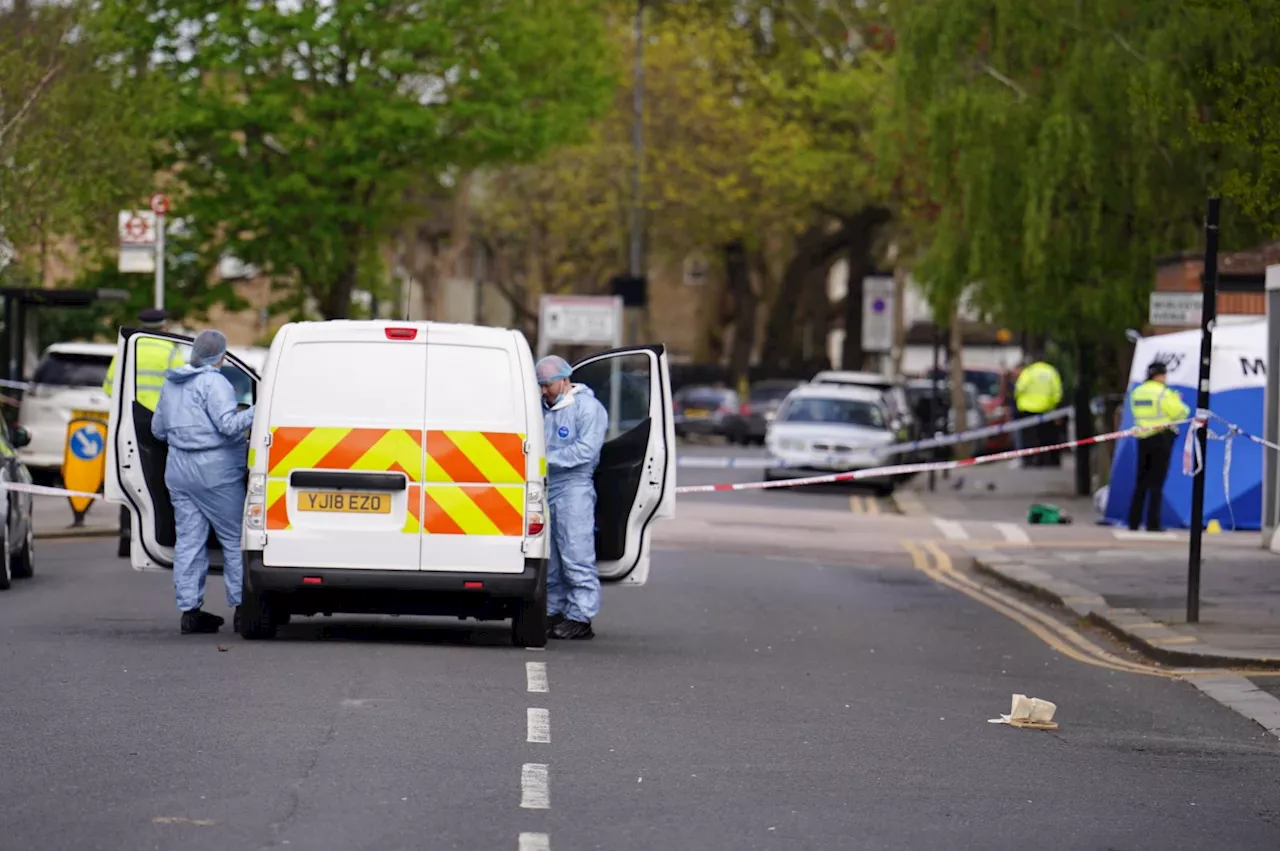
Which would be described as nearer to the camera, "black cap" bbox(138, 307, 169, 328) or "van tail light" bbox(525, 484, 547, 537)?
"van tail light" bbox(525, 484, 547, 537)

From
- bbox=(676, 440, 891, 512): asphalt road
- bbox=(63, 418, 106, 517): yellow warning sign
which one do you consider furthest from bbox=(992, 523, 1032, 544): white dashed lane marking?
bbox=(63, 418, 106, 517): yellow warning sign

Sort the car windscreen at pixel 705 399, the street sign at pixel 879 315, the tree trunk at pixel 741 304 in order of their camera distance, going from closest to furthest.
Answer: the street sign at pixel 879 315, the car windscreen at pixel 705 399, the tree trunk at pixel 741 304

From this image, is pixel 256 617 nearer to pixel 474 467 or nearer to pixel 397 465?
pixel 397 465

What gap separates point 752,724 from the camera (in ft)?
37.1

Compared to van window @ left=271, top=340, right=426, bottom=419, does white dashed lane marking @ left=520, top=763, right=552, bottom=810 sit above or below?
below

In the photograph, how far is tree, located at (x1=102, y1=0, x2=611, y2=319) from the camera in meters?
40.0

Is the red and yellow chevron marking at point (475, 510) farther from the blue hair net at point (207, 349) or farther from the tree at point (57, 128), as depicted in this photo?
the tree at point (57, 128)

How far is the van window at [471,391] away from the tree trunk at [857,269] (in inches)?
2017

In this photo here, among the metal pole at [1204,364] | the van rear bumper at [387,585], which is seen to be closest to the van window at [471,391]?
the van rear bumper at [387,585]

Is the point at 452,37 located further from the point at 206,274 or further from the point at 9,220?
the point at 9,220

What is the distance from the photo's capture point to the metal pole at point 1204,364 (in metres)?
16.1

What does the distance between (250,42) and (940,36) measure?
13857mm

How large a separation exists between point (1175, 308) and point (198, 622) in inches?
561

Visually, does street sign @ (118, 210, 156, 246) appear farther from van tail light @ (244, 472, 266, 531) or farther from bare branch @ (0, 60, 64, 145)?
van tail light @ (244, 472, 266, 531)
